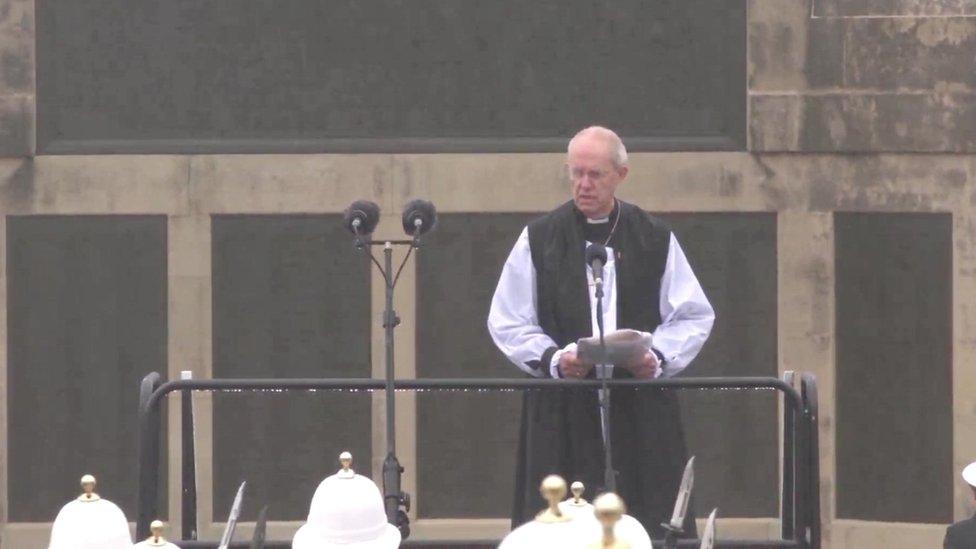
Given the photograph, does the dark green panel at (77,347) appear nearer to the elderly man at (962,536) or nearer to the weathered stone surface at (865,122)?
the weathered stone surface at (865,122)

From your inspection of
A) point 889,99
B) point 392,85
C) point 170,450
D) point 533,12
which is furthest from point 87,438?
point 889,99

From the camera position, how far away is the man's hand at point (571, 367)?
22.6ft

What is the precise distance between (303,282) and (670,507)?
449cm

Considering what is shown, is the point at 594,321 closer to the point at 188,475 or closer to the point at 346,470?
the point at 188,475

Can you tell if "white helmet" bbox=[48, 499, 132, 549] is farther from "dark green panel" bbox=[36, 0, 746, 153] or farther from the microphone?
"dark green panel" bbox=[36, 0, 746, 153]

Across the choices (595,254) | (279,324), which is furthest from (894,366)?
(595,254)

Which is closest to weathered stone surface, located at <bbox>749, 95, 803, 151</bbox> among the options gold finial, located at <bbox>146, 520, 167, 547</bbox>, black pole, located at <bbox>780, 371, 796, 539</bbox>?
black pole, located at <bbox>780, 371, 796, 539</bbox>

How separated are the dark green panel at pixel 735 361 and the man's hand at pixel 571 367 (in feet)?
14.3

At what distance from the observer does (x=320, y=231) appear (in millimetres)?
11398

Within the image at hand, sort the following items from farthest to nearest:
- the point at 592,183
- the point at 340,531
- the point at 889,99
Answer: the point at 889,99 < the point at 592,183 < the point at 340,531

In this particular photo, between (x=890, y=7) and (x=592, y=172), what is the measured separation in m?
4.58

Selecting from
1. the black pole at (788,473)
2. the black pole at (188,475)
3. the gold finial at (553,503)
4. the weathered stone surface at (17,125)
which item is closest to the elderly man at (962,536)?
the black pole at (788,473)

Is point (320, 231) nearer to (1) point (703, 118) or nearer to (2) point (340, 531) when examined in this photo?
(1) point (703, 118)

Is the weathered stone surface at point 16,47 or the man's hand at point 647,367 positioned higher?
the weathered stone surface at point 16,47
